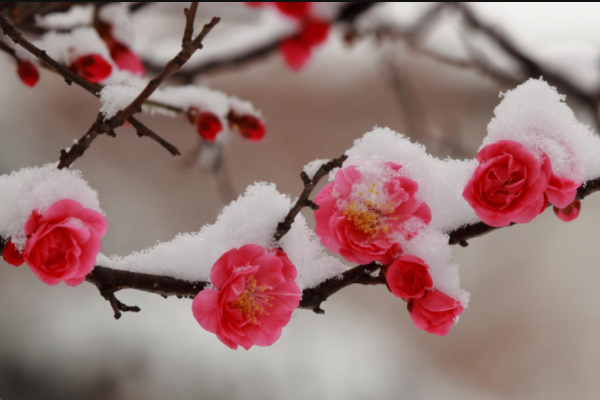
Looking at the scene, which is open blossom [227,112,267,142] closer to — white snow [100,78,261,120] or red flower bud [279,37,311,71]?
white snow [100,78,261,120]

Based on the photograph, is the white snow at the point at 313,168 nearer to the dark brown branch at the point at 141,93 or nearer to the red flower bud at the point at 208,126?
the dark brown branch at the point at 141,93

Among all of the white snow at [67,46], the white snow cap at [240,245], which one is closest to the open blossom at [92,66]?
the white snow at [67,46]

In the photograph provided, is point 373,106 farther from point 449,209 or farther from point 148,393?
point 449,209

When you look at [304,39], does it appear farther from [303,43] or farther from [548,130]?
[548,130]

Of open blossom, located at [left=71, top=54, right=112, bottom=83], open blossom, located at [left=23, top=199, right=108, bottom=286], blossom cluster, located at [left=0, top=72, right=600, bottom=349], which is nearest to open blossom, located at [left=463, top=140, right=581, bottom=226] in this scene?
blossom cluster, located at [left=0, top=72, right=600, bottom=349]

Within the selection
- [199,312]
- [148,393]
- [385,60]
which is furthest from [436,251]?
[148,393]
